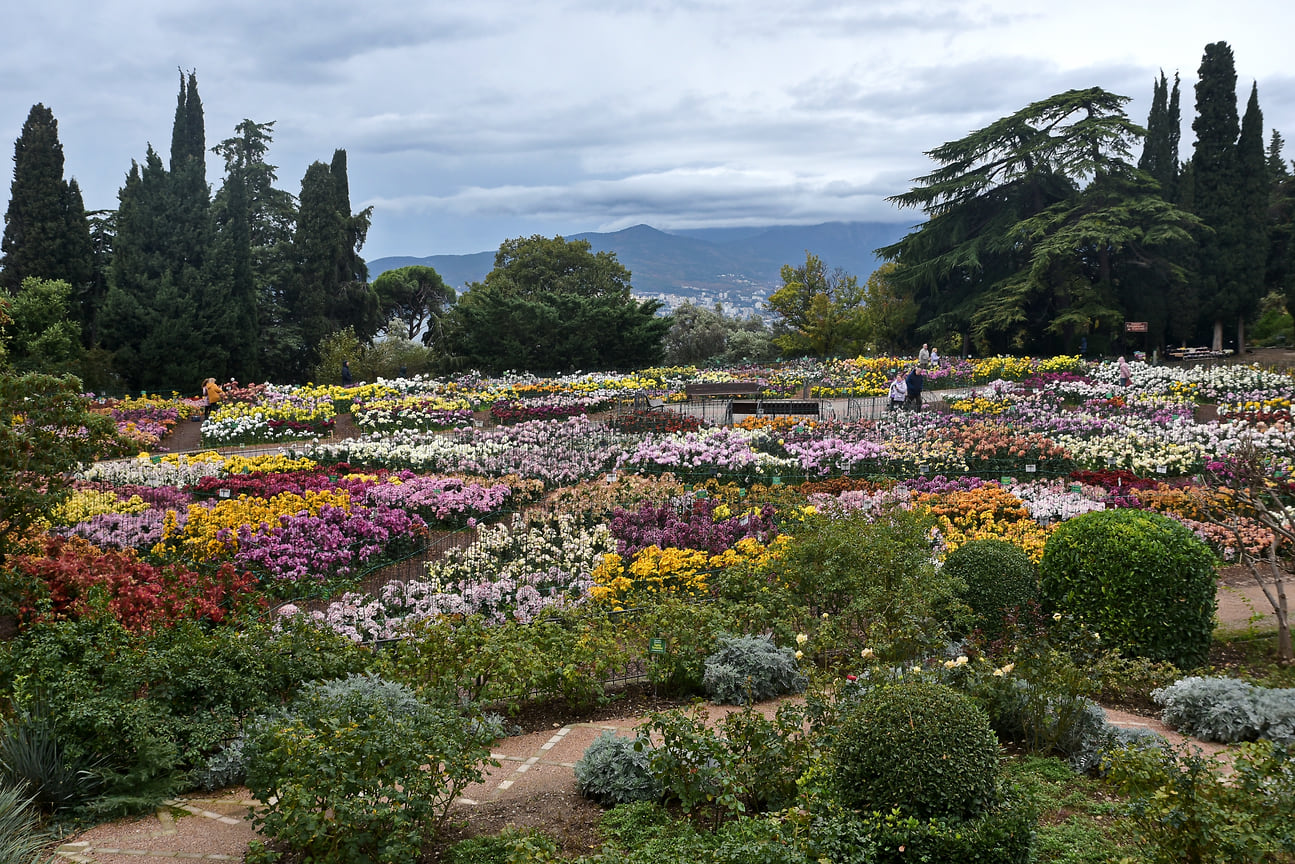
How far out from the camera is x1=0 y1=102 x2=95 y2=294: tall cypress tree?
92.8ft

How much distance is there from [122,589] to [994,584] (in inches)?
283

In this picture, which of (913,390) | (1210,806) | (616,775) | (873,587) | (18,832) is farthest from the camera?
(913,390)

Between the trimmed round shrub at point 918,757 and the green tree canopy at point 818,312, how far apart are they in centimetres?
3433

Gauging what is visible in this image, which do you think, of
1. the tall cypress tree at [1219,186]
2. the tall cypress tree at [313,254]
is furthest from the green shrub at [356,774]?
the tall cypress tree at [1219,186]

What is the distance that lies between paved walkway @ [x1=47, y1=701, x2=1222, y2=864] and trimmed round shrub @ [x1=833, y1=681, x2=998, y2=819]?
170 cm

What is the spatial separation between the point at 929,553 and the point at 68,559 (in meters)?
7.92

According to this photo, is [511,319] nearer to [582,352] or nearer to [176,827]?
[582,352]

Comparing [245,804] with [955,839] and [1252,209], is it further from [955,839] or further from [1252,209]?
[1252,209]

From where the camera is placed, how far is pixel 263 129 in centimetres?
4053

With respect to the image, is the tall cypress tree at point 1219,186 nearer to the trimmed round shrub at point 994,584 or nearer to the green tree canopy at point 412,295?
the trimmed round shrub at point 994,584

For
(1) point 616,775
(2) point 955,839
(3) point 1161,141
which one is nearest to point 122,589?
(1) point 616,775

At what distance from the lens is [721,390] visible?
23281mm

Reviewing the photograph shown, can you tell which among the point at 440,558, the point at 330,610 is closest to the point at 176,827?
the point at 330,610

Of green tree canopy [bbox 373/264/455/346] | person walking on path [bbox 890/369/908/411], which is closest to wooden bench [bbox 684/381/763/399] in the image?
person walking on path [bbox 890/369/908/411]
